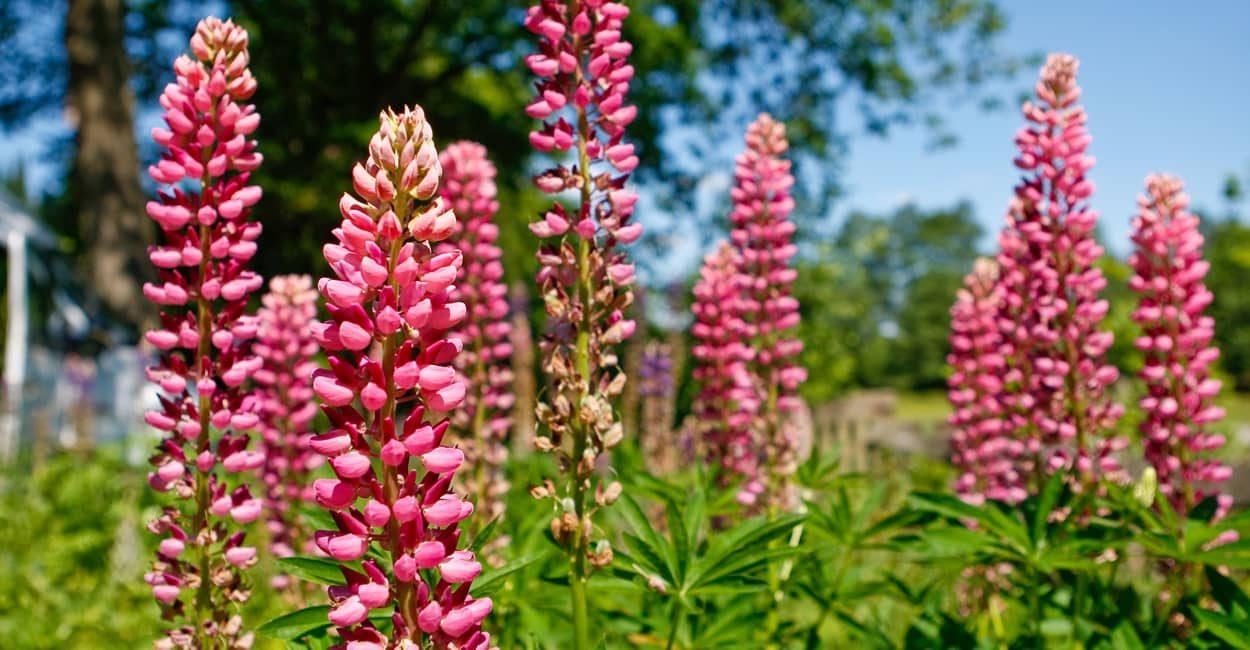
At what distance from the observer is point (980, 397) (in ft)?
11.8

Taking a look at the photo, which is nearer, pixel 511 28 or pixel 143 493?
pixel 143 493

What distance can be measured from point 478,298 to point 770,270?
3.07 ft

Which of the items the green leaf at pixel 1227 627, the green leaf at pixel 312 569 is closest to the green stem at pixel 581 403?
the green leaf at pixel 312 569

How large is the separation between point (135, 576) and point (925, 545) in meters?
4.26

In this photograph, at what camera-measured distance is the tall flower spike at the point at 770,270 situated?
304 centimetres

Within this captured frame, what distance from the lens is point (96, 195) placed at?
45.0ft

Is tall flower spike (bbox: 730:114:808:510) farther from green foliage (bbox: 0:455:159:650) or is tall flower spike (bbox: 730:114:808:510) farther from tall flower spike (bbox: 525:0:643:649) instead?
green foliage (bbox: 0:455:159:650)

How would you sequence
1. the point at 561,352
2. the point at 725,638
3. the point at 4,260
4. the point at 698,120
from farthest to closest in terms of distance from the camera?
the point at 4,260 < the point at 698,120 < the point at 725,638 < the point at 561,352

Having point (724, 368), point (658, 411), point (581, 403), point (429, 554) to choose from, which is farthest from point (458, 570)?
point (658, 411)

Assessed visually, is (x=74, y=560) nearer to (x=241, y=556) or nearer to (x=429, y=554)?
(x=241, y=556)

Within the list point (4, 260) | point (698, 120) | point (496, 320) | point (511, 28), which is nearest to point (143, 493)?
point (496, 320)

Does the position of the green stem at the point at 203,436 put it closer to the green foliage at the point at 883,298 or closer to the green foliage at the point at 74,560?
the green foliage at the point at 74,560

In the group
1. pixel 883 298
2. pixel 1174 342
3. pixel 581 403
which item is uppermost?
pixel 883 298

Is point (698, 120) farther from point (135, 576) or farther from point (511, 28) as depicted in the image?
point (135, 576)
